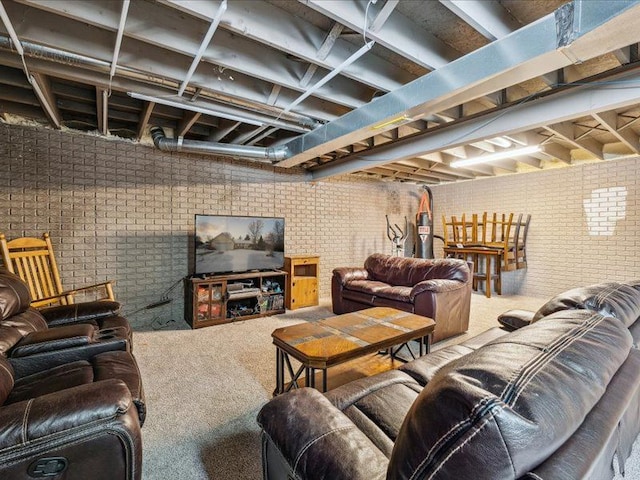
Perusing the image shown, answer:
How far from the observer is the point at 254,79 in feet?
9.02

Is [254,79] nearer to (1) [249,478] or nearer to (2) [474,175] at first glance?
(1) [249,478]

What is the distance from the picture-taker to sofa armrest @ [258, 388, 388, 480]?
0.88 m

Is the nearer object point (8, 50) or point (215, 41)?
point (8, 50)

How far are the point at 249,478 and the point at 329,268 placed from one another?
4.33 metres

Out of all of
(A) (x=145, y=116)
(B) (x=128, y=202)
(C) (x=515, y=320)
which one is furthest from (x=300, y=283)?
(C) (x=515, y=320)

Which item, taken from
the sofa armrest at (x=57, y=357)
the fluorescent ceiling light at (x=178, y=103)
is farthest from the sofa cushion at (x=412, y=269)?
the sofa armrest at (x=57, y=357)

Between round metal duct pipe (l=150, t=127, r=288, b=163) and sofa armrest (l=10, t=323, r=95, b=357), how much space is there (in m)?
2.51

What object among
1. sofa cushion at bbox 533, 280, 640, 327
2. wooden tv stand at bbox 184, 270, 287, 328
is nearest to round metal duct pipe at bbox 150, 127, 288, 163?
wooden tv stand at bbox 184, 270, 287, 328

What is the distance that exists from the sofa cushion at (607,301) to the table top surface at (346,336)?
913 mm

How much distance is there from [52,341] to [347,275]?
332cm

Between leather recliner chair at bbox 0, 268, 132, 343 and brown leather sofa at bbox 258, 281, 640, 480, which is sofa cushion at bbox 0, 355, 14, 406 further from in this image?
brown leather sofa at bbox 258, 281, 640, 480

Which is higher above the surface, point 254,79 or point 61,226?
point 254,79

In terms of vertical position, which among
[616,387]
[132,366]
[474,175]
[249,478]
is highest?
[474,175]

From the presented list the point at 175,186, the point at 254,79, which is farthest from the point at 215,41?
the point at 175,186
